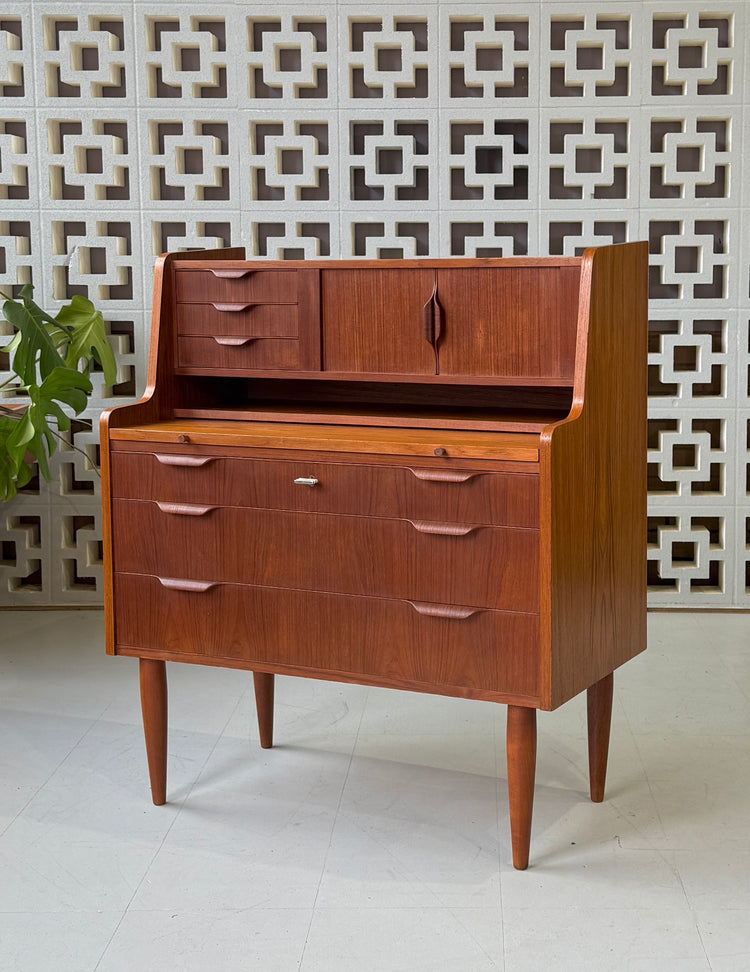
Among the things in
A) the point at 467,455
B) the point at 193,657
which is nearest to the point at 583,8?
the point at 467,455

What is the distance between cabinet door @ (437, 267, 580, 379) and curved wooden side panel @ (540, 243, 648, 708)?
3.2 inches

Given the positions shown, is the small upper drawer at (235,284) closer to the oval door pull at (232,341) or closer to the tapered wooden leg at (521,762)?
the oval door pull at (232,341)

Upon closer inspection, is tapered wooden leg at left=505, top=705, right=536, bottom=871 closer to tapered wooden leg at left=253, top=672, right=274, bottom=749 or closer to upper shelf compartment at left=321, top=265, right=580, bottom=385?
upper shelf compartment at left=321, top=265, right=580, bottom=385

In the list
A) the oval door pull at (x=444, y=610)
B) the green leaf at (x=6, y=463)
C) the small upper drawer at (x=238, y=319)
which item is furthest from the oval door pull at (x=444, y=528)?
the green leaf at (x=6, y=463)

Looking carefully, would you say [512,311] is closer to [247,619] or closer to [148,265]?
[247,619]

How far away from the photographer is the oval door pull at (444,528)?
2301 millimetres

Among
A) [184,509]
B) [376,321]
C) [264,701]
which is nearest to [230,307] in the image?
[376,321]

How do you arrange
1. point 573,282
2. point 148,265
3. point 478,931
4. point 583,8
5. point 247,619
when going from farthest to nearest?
point 148,265 < point 583,8 < point 247,619 < point 573,282 < point 478,931

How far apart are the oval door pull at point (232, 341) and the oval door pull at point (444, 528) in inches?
26.8

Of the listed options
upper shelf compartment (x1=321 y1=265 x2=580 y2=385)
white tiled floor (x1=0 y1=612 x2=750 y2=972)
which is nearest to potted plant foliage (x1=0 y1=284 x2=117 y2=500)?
white tiled floor (x1=0 y1=612 x2=750 y2=972)

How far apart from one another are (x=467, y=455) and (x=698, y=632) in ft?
7.03

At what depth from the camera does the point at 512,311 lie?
8.05 ft

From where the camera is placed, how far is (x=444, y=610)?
2350mm

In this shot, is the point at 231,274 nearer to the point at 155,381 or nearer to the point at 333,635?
the point at 155,381
